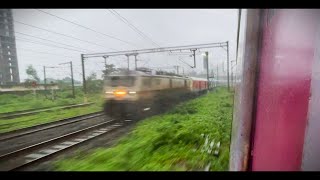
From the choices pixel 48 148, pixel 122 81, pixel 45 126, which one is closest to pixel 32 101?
pixel 48 148

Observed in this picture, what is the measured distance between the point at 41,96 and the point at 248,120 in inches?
132

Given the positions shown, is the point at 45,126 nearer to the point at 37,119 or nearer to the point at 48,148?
the point at 37,119

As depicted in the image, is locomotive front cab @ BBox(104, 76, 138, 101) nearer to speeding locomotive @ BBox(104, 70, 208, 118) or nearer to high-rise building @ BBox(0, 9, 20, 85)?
speeding locomotive @ BBox(104, 70, 208, 118)

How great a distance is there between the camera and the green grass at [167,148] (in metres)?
3.03

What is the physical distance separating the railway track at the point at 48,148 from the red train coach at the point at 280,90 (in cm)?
344

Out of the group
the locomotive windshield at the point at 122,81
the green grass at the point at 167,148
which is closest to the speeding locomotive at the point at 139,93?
the locomotive windshield at the point at 122,81

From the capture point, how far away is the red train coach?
1.96 metres

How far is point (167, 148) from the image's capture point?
13.0 feet

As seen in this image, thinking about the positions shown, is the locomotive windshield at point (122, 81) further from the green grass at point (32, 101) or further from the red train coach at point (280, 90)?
the red train coach at point (280, 90)

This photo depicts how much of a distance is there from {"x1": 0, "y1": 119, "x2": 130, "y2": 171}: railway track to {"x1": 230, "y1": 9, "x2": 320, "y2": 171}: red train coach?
3444mm

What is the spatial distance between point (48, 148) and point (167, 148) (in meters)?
2.46

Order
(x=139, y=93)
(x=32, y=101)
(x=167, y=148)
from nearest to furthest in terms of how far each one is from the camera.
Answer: (x=167, y=148), (x=32, y=101), (x=139, y=93)

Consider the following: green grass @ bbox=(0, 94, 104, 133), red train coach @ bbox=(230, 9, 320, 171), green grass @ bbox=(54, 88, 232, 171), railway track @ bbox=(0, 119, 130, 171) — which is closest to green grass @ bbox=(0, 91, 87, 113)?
green grass @ bbox=(0, 94, 104, 133)
